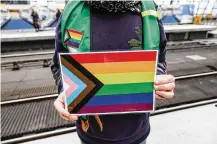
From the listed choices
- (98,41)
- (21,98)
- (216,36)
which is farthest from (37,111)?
(216,36)

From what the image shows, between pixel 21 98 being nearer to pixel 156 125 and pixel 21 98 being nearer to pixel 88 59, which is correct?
pixel 156 125

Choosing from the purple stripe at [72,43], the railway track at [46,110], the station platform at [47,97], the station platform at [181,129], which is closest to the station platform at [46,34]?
the station platform at [47,97]

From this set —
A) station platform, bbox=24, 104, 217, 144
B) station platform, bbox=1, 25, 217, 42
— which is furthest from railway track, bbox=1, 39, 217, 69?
station platform, bbox=24, 104, 217, 144

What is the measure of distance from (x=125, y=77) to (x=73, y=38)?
0.34 metres

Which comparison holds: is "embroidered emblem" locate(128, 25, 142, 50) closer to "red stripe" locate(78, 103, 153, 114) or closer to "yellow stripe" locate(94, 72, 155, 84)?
"yellow stripe" locate(94, 72, 155, 84)

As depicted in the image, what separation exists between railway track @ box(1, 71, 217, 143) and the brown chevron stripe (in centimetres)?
204

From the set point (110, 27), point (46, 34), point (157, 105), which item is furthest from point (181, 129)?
point (46, 34)

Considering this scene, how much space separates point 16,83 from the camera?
4684 millimetres

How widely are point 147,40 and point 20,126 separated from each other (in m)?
2.70

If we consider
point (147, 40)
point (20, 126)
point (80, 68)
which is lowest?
point (20, 126)

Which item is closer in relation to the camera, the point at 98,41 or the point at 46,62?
the point at 98,41

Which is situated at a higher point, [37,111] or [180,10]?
[180,10]

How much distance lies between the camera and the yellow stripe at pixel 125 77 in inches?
31.9

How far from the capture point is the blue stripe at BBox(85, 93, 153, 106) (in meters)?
0.85
